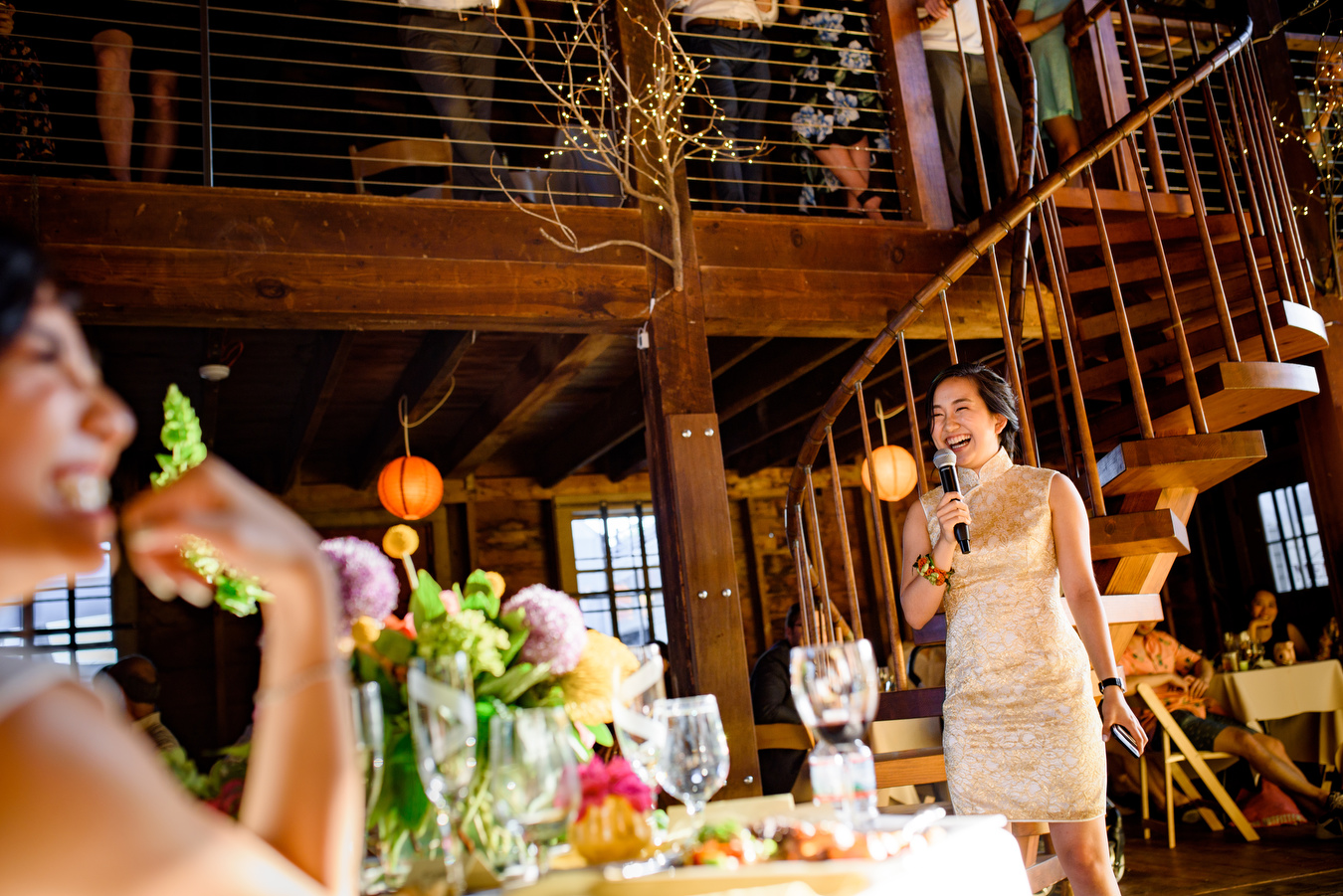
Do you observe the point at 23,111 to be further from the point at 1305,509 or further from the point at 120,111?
the point at 1305,509

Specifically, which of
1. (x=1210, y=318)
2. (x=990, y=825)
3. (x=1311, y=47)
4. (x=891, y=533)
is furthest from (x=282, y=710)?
(x=891, y=533)

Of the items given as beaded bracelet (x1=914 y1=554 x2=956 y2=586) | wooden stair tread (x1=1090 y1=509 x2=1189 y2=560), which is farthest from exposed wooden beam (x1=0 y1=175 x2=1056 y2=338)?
beaded bracelet (x1=914 y1=554 x2=956 y2=586)

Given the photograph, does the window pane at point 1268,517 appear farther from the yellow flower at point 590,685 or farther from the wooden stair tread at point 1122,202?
the yellow flower at point 590,685

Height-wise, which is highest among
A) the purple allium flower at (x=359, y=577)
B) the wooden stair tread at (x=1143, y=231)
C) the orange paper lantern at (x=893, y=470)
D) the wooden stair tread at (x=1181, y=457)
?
the wooden stair tread at (x=1143, y=231)

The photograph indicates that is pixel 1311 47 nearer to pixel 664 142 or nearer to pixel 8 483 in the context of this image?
pixel 664 142

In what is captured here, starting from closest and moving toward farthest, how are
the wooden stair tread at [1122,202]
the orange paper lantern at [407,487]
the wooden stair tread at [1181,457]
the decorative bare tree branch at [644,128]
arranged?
the wooden stair tread at [1181,457], the decorative bare tree branch at [644,128], the wooden stair tread at [1122,202], the orange paper lantern at [407,487]

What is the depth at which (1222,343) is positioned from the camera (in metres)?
3.58

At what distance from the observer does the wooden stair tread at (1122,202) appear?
4.23 metres

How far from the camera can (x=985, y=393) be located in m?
2.59

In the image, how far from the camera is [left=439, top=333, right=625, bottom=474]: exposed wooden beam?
Result: 4957 mm

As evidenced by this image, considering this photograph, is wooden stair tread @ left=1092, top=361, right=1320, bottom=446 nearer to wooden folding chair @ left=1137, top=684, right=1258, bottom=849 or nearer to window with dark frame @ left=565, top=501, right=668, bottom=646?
wooden folding chair @ left=1137, top=684, right=1258, bottom=849

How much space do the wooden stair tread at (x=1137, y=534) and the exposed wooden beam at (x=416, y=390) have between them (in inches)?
101

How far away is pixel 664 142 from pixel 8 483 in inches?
137

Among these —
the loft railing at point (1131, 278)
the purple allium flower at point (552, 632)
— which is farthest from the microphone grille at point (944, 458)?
the purple allium flower at point (552, 632)
